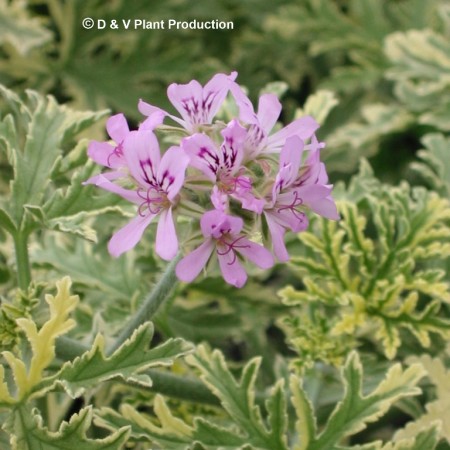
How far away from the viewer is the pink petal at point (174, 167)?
2.78 feet

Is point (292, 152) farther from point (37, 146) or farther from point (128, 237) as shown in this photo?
point (37, 146)

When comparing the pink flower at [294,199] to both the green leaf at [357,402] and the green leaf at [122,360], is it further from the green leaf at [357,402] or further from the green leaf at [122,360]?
the green leaf at [357,402]

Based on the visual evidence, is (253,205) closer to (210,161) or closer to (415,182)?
(210,161)

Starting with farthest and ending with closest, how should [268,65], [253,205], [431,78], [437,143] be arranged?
[268,65]
[431,78]
[437,143]
[253,205]

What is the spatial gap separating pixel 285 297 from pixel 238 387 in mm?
182

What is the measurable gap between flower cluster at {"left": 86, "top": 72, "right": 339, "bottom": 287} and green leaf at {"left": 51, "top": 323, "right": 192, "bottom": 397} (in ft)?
0.46

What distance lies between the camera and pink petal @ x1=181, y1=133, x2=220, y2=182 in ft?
2.82

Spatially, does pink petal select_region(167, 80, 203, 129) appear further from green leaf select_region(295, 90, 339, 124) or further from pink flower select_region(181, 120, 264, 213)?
green leaf select_region(295, 90, 339, 124)

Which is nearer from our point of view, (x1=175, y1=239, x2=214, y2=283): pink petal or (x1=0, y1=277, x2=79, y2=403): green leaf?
(x1=175, y1=239, x2=214, y2=283): pink petal

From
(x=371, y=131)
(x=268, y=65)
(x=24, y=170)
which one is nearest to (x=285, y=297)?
(x=24, y=170)

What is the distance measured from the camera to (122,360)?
39.4 inches

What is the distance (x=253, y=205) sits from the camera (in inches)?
33.4

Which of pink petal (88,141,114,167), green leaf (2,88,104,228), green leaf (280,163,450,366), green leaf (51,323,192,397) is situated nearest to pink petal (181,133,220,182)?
pink petal (88,141,114,167)

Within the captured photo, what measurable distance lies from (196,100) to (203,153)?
105mm
